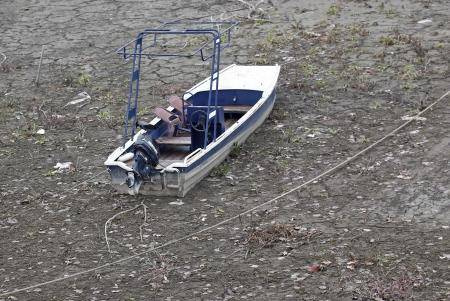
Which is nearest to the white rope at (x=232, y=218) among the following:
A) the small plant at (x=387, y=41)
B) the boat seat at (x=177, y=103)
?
the boat seat at (x=177, y=103)

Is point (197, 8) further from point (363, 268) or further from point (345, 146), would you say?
point (363, 268)

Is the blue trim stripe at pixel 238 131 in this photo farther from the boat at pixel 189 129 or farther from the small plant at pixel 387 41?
the small plant at pixel 387 41

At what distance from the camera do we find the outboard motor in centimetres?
676

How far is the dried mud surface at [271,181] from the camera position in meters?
5.72

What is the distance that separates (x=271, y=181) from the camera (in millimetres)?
7191

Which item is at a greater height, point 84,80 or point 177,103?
point 177,103

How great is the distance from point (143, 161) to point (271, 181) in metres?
1.17

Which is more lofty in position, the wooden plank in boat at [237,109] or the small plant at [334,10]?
the wooden plank in boat at [237,109]

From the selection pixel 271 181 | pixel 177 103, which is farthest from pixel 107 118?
pixel 271 181

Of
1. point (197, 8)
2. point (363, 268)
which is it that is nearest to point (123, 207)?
point (363, 268)

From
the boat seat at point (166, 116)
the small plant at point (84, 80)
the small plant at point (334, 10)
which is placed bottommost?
the small plant at point (84, 80)

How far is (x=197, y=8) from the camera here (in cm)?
1336

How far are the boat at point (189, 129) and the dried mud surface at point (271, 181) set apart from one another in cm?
18

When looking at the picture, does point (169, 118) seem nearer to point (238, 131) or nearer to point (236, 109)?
point (238, 131)
